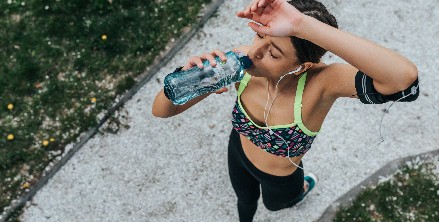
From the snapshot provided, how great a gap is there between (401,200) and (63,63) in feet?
12.6

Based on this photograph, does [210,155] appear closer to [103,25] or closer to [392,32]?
[103,25]

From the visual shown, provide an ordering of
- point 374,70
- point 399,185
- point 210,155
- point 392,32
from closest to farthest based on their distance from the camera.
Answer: point 374,70 → point 399,185 → point 210,155 → point 392,32

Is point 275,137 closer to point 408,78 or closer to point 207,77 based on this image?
point 207,77

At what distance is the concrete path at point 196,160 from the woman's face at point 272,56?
248 cm

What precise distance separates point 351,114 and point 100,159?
2673mm

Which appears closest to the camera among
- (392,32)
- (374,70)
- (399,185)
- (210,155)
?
(374,70)

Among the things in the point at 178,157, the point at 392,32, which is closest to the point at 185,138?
the point at 178,157

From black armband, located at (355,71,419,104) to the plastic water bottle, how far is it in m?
0.56

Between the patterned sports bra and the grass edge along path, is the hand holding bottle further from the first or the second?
the grass edge along path

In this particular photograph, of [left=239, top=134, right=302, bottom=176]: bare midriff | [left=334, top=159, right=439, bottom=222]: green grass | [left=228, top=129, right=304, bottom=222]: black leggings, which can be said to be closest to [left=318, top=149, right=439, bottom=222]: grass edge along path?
[left=334, top=159, right=439, bottom=222]: green grass

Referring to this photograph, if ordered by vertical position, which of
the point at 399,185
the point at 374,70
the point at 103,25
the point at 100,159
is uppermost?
the point at 374,70

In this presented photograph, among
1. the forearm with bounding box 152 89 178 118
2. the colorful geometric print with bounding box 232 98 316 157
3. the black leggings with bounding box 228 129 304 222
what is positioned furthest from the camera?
the black leggings with bounding box 228 129 304 222

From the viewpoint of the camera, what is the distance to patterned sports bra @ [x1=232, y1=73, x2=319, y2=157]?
270 centimetres

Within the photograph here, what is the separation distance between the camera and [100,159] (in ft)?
16.4
